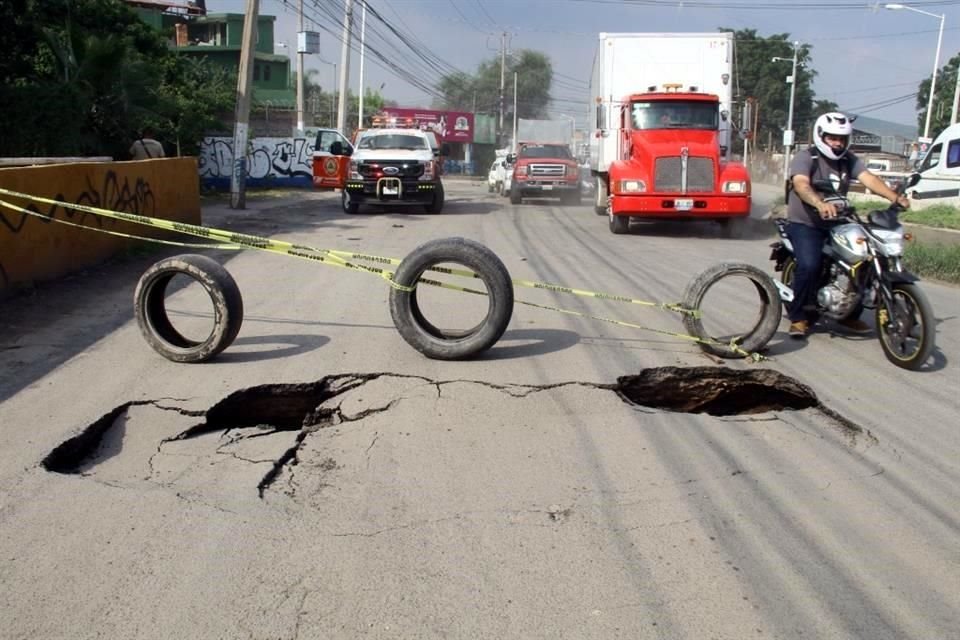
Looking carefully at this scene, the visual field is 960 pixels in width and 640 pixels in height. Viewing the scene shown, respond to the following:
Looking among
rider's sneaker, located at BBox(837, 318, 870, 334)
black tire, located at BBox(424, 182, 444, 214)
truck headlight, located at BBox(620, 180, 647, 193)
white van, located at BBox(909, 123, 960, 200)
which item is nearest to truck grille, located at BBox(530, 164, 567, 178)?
black tire, located at BBox(424, 182, 444, 214)

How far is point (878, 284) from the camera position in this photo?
700cm

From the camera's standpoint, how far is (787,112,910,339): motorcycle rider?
7.47 m

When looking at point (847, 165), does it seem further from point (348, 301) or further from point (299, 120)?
point (299, 120)

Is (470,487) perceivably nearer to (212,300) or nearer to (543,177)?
(212,300)

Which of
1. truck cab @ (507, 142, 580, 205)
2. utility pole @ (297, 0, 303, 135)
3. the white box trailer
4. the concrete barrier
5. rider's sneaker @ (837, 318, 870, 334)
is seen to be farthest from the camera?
utility pole @ (297, 0, 303, 135)

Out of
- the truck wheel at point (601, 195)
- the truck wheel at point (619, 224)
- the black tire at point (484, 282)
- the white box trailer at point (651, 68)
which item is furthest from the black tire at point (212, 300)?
the truck wheel at point (601, 195)

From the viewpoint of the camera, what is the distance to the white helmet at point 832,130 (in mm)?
7426

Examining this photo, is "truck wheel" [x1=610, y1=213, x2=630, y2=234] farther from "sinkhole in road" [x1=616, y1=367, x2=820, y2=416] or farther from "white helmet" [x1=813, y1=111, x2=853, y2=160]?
"sinkhole in road" [x1=616, y1=367, x2=820, y2=416]

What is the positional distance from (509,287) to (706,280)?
1579 millimetres

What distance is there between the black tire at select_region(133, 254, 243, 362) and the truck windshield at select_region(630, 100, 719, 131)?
12.8 m

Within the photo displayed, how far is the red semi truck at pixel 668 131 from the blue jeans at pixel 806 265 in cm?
906

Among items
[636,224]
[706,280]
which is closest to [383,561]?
[706,280]

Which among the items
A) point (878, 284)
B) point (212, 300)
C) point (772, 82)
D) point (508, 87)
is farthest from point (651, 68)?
point (508, 87)

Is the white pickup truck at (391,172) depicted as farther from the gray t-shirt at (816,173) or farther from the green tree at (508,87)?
the green tree at (508,87)
